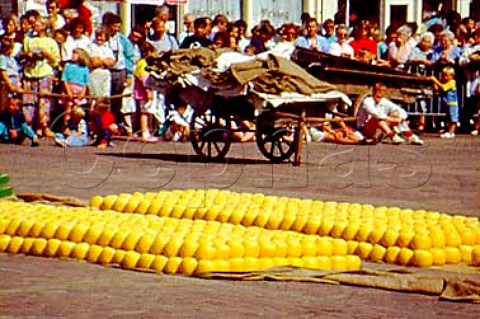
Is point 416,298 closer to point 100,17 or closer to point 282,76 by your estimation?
point 282,76

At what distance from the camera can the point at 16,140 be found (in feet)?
64.0

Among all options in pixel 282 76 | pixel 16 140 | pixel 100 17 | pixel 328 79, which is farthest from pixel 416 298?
pixel 100 17

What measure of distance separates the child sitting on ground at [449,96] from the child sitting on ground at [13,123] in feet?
22.9

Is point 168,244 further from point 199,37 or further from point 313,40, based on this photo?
point 313,40

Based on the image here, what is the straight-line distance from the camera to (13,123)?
19781mm

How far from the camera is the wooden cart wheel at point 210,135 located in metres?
16.8

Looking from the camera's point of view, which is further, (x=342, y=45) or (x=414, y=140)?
(x=342, y=45)

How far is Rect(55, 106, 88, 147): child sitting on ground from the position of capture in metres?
19.4

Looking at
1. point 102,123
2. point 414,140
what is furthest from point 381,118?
point 102,123

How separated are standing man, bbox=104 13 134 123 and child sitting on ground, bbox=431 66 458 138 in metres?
5.21

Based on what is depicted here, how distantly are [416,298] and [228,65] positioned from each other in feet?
27.6

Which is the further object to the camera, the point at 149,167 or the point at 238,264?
the point at 149,167

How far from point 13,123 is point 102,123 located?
4.57 ft

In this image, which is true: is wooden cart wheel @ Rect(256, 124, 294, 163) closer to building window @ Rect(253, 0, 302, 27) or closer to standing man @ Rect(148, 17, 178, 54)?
standing man @ Rect(148, 17, 178, 54)
